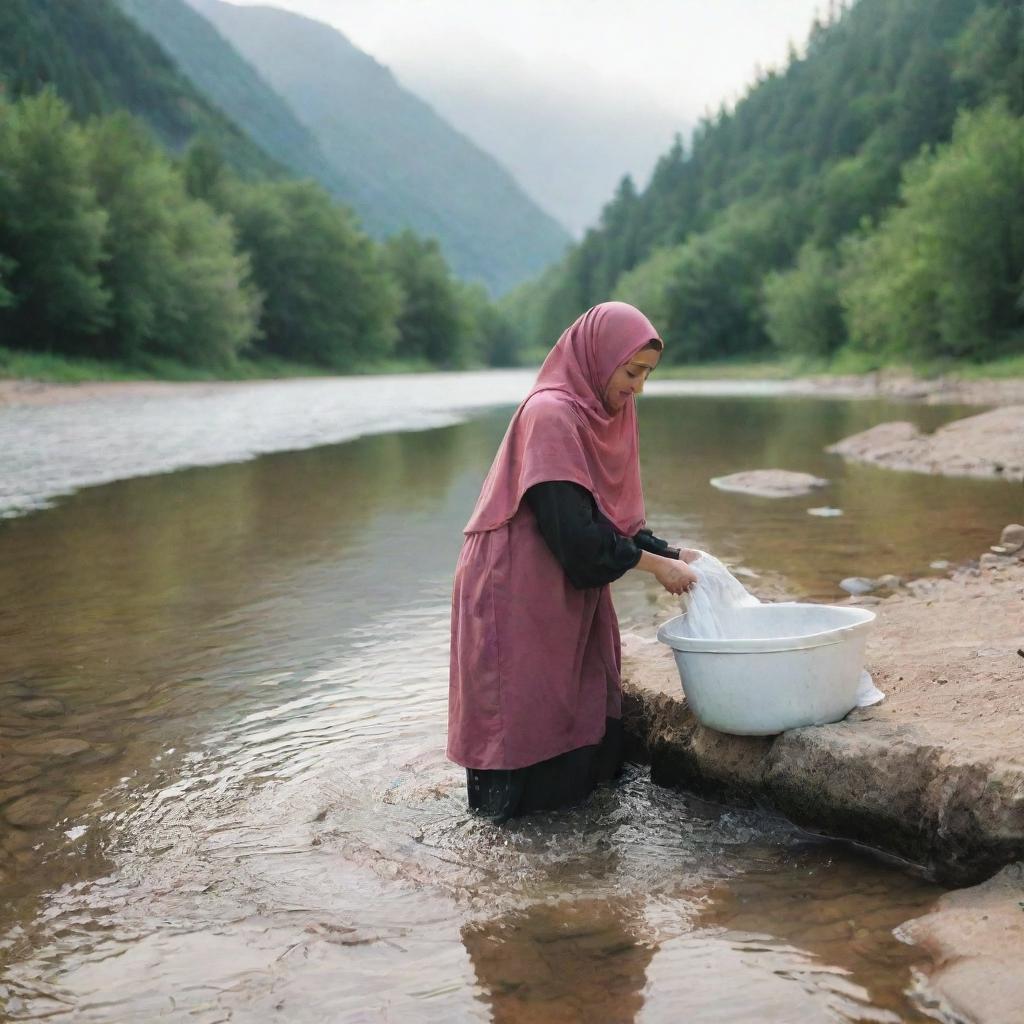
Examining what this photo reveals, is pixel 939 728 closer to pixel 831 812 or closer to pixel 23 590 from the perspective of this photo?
pixel 831 812

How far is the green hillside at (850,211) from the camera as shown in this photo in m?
37.4

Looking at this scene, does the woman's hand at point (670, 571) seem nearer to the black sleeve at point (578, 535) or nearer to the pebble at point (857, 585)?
the black sleeve at point (578, 535)

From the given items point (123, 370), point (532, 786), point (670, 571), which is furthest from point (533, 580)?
point (123, 370)

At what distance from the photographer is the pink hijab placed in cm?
367

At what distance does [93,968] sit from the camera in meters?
3.03

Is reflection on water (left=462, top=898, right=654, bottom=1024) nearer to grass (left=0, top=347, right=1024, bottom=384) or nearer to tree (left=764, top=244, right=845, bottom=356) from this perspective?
grass (left=0, top=347, right=1024, bottom=384)

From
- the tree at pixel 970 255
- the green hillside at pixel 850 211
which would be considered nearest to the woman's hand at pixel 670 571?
the tree at pixel 970 255

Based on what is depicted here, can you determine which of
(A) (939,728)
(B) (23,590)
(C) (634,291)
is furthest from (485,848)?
(C) (634,291)

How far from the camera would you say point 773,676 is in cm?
361

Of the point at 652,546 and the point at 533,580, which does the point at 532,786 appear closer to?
the point at 533,580

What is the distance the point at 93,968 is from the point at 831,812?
7.65ft

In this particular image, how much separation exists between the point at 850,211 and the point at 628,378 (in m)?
78.5

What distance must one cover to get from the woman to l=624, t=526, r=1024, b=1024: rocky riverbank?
1.67ft

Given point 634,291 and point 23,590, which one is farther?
point 634,291
